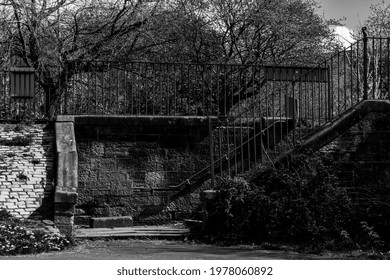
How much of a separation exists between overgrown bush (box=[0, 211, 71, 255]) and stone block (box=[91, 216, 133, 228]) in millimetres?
2316

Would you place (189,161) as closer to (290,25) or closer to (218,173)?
(218,173)

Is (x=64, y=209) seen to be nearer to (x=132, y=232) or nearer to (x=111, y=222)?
(x=132, y=232)

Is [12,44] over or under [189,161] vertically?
over

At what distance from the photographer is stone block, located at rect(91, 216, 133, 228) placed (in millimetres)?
14498

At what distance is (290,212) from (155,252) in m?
2.36

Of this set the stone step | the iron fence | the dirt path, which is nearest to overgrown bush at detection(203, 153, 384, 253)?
the dirt path

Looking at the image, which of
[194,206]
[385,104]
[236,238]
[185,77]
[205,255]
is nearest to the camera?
[205,255]

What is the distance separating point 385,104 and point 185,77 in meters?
4.69

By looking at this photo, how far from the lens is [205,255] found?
11117mm

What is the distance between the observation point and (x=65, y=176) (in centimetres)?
1375

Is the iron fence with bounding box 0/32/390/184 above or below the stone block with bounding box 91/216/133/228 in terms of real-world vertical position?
above

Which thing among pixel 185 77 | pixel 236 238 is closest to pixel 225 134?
pixel 185 77

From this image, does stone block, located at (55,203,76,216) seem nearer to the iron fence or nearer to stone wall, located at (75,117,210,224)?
stone wall, located at (75,117,210,224)

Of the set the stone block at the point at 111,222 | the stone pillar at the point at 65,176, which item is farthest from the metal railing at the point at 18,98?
the stone block at the point at 111,222
